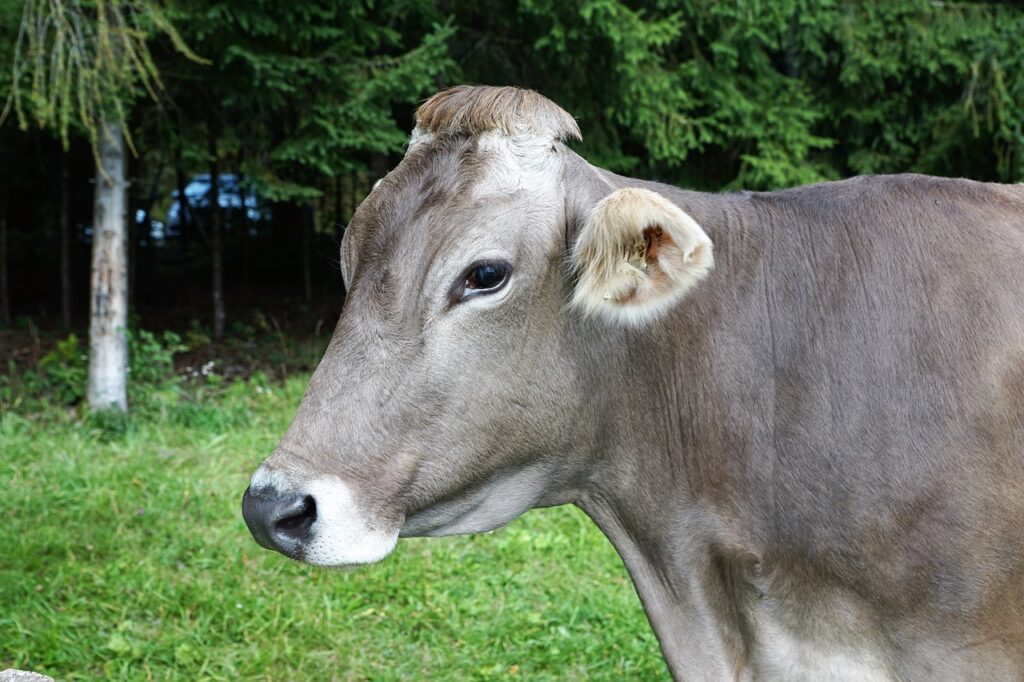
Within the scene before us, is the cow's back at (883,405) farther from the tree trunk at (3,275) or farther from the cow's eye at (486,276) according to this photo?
the tree trunk at (3,275)

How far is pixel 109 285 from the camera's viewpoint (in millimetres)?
6914

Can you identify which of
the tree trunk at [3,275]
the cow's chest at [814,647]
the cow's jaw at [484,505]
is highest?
the cow's jaw at [484,505]

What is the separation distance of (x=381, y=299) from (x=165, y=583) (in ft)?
9.96

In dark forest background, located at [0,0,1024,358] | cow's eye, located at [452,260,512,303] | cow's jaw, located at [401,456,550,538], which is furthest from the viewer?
dark forest background, located at [0,0,1024,358]

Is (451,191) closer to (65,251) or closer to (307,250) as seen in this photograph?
(65,251)

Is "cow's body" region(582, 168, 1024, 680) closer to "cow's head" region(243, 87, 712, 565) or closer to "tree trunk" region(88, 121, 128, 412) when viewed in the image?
"cow's head" region(243, 87, 712, 565)

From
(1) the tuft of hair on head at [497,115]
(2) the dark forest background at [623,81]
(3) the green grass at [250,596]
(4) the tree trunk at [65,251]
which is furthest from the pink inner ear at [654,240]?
(4) the tree trunk at [65,251]

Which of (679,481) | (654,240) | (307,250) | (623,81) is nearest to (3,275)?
(307,250)

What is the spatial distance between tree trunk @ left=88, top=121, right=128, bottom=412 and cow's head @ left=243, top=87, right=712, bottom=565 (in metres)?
5.18

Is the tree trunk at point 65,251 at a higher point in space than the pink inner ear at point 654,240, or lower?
lower

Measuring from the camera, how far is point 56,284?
43.6ft

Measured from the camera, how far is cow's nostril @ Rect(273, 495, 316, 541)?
6.74 feet

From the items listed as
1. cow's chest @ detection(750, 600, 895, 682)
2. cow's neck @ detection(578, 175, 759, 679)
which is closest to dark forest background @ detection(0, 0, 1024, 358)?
cow's neck @ detection(578, 175, 759, 679)

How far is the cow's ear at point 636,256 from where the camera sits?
2.05 m
